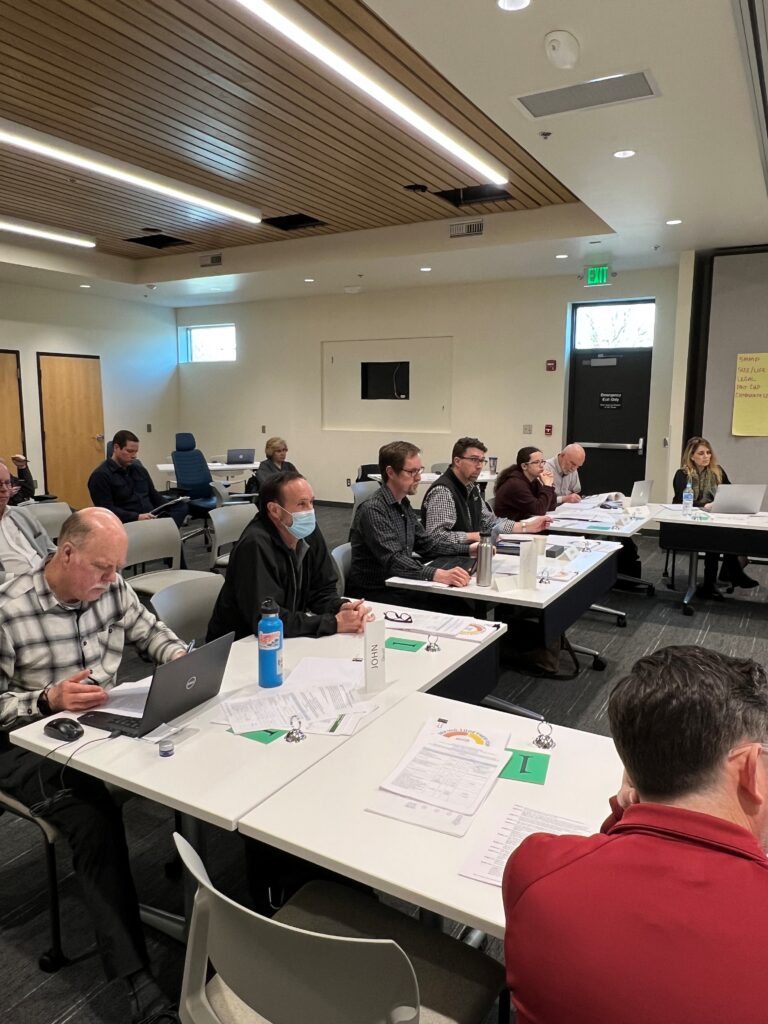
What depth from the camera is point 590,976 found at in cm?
82

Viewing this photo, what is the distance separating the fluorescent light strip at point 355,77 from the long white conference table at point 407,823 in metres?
3.02

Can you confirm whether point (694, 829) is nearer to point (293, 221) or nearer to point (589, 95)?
point (589, 95)

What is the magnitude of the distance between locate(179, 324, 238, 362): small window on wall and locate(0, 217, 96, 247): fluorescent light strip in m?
3.24

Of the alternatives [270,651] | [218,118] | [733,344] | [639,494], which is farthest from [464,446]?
[733,344]

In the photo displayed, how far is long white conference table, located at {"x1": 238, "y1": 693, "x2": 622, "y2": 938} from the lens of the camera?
50.0 inches

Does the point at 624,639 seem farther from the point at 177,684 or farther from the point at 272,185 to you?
the point at 272,185

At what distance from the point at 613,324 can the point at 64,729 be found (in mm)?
8062

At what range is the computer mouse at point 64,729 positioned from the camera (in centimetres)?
179

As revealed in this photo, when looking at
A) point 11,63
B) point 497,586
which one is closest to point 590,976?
point 497,586

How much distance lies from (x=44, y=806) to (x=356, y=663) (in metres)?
0.96

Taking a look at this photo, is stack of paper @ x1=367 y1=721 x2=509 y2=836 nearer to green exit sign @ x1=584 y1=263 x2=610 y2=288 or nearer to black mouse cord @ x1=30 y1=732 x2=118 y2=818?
black mouse cord @ x1=30 y1=732 x2=118 y2=818

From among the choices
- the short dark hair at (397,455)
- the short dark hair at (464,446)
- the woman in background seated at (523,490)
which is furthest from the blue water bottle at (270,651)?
the woman in background seated at (523,490)

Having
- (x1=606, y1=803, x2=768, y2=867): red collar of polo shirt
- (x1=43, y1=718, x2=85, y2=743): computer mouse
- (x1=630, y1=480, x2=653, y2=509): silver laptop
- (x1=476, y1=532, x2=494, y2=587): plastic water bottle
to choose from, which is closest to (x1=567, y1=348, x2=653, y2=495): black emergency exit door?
(x1=630, y1=480, x2=653, y2=509): silver laptop

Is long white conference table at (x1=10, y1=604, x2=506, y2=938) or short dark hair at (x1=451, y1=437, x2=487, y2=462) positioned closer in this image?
long white conference table at (x1=10, y1=604, x2=506, y2=938)
